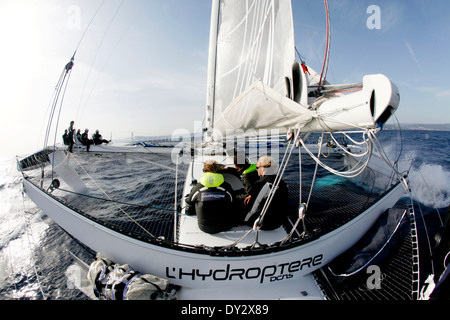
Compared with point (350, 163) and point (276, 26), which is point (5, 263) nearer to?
point (276, 26)

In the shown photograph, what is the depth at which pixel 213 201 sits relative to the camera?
2.32 meters

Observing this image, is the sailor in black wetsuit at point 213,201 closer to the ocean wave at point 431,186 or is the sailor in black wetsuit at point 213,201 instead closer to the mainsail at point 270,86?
the mainsail at point 270,86

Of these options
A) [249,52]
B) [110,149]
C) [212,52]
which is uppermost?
[212,52]

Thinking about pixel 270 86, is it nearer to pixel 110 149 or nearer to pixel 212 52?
pixel 212 52

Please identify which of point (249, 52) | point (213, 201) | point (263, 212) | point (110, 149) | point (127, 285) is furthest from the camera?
point (110, 149)

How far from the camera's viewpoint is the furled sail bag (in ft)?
6.10

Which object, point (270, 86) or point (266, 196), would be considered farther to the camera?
point (270, 86)

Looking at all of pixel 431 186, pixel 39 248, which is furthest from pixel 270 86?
pixel 431 186

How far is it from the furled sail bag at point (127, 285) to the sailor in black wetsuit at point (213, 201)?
84 cm

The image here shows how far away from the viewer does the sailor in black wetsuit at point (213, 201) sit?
91.6 inches

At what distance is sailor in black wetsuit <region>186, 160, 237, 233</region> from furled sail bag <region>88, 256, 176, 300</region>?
0.84 meters

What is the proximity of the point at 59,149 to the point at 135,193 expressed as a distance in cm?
330

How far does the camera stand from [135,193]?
19.7 feet

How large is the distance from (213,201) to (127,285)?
51.0 inches
